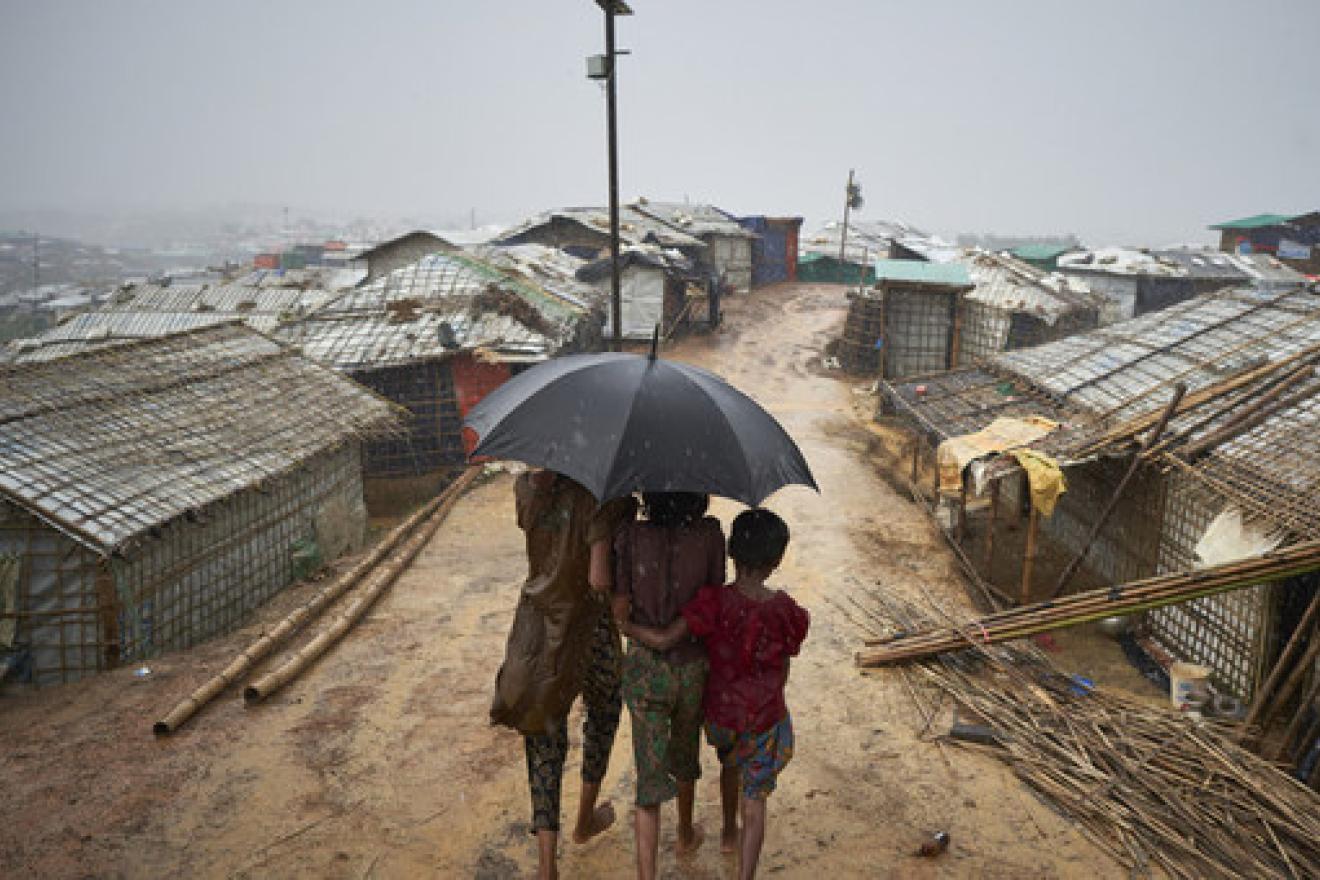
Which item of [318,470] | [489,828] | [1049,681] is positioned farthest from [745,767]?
[318,470]

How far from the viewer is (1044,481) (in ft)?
27.6

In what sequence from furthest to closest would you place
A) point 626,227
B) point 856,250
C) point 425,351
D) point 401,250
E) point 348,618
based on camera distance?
point 856,250 → point 626,227 → point 401,250 → point 425,351 → point 348,618

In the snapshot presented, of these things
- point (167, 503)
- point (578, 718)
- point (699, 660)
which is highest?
point (699, 660)

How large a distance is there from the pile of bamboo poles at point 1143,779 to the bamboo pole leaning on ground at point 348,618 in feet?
16.1

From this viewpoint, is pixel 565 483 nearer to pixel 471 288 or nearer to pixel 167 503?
pixel 167 503

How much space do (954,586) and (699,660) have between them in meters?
7.65

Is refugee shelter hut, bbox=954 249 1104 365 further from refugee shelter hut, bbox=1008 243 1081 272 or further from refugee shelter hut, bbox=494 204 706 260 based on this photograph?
refugee shelter hut, bbox=1008 243 1081 272

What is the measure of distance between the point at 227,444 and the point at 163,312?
981 inches

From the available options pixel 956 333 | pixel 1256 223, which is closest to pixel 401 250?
pixel 956 333

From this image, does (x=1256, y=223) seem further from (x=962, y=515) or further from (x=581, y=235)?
(x=962, y=515)

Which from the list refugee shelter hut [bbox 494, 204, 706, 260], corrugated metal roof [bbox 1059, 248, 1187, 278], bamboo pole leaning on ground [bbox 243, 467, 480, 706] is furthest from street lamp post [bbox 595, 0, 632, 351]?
corrugated metal roof [bbox 1059, 248, 1187, 278]

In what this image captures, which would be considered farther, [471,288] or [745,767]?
[471,288]

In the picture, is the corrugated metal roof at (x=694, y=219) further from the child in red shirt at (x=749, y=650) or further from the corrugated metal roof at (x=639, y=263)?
the child in red shirt at (x=749, y=650)

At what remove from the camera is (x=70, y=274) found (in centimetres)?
8150
